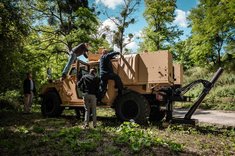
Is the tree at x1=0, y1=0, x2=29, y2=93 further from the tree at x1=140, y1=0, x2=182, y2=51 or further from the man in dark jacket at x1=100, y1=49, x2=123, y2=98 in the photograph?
the tree at x1=140, y1=0, x2=182, y2=51

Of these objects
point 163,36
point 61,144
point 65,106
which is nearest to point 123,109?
point 65,106

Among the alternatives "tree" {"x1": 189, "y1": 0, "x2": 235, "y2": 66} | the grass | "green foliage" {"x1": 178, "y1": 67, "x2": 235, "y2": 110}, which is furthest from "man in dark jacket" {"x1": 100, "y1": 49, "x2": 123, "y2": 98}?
"tree" {"x1": 189, "y1": 0, "x2": 235, "y2": 66}

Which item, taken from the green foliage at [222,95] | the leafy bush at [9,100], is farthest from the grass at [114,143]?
the green foliage at [222,95]

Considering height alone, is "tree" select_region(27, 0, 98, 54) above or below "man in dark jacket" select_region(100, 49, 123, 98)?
above

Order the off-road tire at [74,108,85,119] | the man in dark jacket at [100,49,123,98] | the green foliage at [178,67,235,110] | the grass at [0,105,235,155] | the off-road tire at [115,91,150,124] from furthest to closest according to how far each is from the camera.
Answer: the green foliage at [178,67,235,110] < the off-road tire at [74,108,85,119] < the man in dark jacket at [100,49,123,98] < the off-road tire at [115,91,150,124] < the grass at [0,105,235,155]

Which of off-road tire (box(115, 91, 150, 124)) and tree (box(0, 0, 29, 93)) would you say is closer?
off-road tire (box(115, 91, 150, 124))

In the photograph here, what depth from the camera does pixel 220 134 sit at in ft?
29.1

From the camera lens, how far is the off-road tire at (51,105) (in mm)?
12305

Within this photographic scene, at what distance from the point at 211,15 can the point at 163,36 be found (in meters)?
10.3

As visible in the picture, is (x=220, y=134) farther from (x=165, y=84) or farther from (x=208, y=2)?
(x=208, y=2)

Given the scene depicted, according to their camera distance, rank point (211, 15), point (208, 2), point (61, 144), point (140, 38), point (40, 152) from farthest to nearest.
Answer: point (140, 38) < point (208, 2) < point (211, 15) < point (61, 144) < point (40, 152)

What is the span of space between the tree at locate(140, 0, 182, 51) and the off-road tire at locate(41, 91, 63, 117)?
2219 cm

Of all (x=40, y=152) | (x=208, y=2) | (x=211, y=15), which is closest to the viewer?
(x=40, y=152)

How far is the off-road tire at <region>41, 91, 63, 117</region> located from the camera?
40.4 ft
